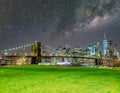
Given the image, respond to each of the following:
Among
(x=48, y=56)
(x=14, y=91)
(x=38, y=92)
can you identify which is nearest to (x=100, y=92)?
(x=38, y=92)

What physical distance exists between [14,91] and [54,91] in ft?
6.06

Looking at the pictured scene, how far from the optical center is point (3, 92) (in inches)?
572

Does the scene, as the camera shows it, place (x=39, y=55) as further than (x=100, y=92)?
Yes

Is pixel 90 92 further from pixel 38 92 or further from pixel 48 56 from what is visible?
pixel 48 56

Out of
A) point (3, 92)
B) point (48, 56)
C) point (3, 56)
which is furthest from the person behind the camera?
point (48, 56)

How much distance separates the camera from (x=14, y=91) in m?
15.1

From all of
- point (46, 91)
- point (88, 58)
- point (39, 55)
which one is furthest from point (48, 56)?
point (46, 91)

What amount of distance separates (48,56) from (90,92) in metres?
158

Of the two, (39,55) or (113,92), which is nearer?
(113,92)

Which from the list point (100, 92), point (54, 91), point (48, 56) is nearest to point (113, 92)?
A: point (100, 92)

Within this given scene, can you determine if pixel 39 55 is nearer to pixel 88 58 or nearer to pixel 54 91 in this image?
pixel 88 58

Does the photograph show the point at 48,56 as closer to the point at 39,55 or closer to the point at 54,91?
the point at 39,55

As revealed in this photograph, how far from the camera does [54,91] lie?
15.3 metres

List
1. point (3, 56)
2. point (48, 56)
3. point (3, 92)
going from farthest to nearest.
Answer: point (48, 56) < point (3, 56) < point (3, 92)
